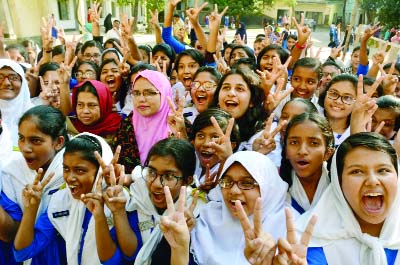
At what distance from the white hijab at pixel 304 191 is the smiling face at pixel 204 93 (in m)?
1.30

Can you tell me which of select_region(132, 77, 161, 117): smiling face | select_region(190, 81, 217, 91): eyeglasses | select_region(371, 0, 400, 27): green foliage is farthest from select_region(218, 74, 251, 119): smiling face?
select_region(371, 0, 400, 27): green foliage

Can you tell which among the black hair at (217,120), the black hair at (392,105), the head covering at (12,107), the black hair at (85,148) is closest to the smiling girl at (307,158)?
the black hair at (217,120)

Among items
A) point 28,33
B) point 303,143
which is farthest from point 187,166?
point 28,33

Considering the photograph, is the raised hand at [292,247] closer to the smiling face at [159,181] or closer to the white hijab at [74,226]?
the smiling face at [159,181]

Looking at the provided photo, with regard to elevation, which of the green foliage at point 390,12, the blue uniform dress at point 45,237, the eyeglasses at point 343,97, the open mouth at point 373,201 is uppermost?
the green foliage at point 390,12

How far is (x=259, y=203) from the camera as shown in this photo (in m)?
1.43

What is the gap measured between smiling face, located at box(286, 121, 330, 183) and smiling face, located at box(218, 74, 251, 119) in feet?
2.65

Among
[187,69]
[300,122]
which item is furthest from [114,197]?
[187,69]

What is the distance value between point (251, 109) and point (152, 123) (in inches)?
31.9

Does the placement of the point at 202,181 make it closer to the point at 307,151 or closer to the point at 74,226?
the point at 307,151

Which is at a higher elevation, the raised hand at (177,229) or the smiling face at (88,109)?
the smiling face at (88,109)

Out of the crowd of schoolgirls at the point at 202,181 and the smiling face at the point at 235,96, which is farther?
the smiling face at the point at 235,96

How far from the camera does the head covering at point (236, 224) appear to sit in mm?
1791

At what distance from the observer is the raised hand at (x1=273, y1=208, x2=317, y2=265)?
1.35 metres
